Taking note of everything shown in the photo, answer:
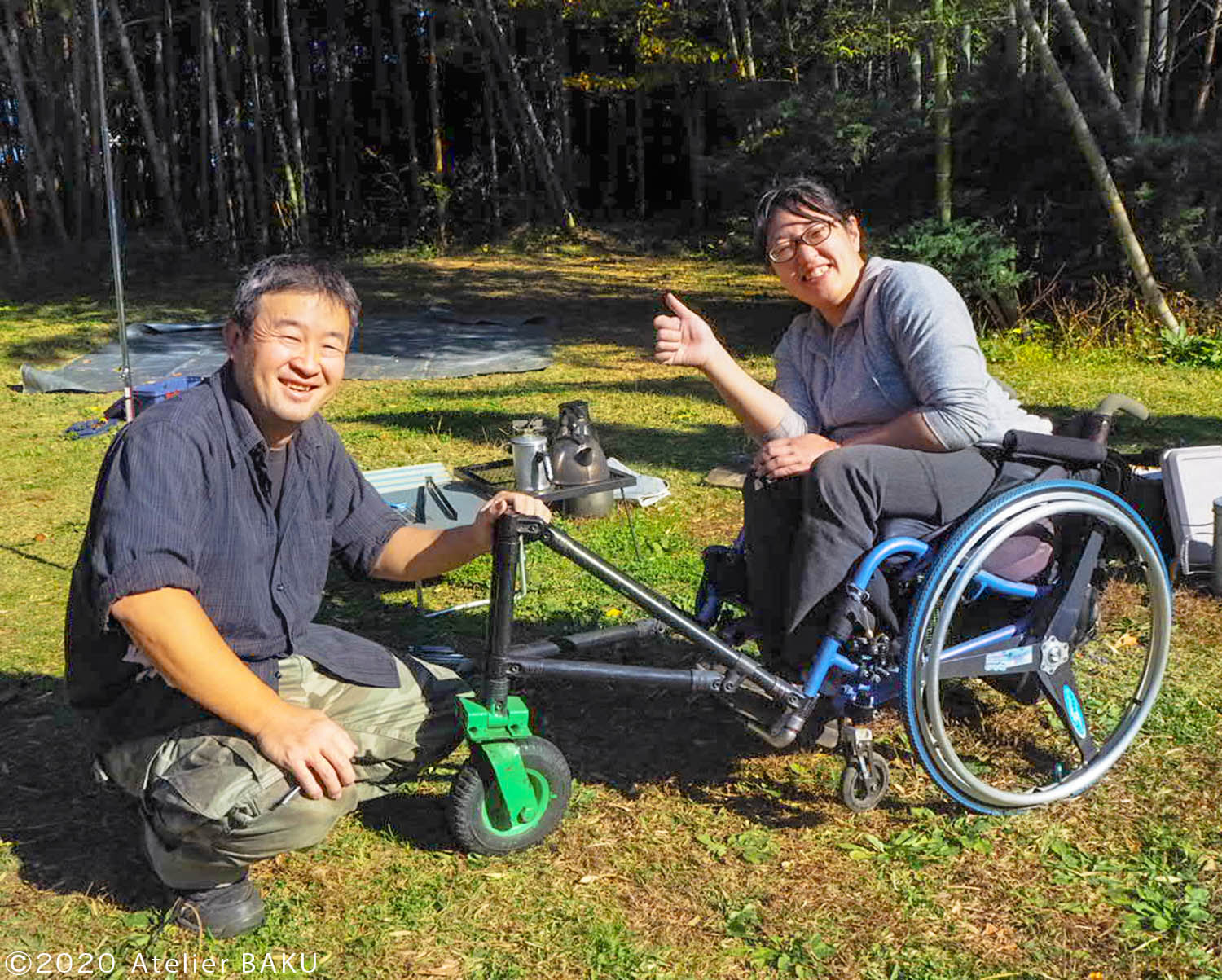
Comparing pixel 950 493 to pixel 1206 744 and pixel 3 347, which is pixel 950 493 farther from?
pixel 3 347

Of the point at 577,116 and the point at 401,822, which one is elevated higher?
the point at 577,116

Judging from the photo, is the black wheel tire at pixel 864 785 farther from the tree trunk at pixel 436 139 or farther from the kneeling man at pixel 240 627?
the tree trunk at pixel 436 139

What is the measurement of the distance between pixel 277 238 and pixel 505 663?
552 inches

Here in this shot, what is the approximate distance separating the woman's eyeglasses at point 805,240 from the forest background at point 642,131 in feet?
17.1

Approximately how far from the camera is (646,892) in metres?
2.32

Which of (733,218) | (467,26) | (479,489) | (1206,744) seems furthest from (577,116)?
(1206,744)

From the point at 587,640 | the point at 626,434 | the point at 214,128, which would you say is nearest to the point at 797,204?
the point at 587,640

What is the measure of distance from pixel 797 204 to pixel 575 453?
4.62 ft

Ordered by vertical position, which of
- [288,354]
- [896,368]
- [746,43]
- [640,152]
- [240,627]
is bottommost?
[240,627]

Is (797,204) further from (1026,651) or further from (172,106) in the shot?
(172,106)

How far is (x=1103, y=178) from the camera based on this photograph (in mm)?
7410

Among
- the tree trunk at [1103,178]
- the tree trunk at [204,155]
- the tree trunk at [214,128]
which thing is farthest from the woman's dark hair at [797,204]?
the tree trunk at [204,155]

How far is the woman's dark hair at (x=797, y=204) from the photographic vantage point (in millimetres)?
2539

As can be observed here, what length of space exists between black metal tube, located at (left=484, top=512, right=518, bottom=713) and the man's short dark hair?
498 millimetres
